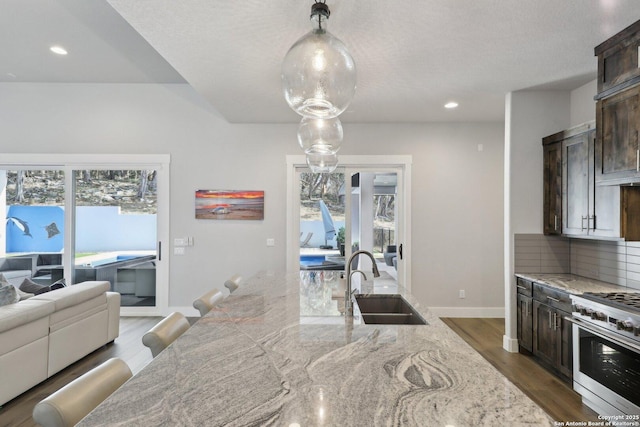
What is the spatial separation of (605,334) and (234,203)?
4.24 metres

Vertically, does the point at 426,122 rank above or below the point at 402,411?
above

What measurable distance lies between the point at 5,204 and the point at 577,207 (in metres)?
7.16

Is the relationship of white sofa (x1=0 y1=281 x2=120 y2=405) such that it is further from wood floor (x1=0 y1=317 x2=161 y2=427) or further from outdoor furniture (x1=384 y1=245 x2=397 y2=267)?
outdoor furniture (x1=384 y1=245 x2=397 y2=267)

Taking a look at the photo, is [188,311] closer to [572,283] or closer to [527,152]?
[572,283]

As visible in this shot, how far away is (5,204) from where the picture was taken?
→ 194 inches

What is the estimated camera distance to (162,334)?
5.27 ft

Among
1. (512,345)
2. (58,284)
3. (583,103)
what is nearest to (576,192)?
(583,103)

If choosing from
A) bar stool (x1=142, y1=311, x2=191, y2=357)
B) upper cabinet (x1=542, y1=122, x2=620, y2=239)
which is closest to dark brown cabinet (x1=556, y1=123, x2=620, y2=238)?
upper cabinet (x1=542, y1=122, x2=620, y2=239)

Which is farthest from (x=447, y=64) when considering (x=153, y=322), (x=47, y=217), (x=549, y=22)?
(x=47, y=217)

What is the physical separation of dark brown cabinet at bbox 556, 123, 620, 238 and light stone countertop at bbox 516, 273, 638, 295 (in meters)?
0.44

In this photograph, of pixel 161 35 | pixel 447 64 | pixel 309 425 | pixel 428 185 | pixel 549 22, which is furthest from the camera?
pixel 428 185

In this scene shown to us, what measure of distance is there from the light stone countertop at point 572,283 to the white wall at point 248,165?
1427 mm

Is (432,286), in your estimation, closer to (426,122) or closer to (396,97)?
(426,122)

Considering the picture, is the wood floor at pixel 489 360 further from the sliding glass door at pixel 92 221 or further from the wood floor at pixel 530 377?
the sliding glass door at pixel 92 221
